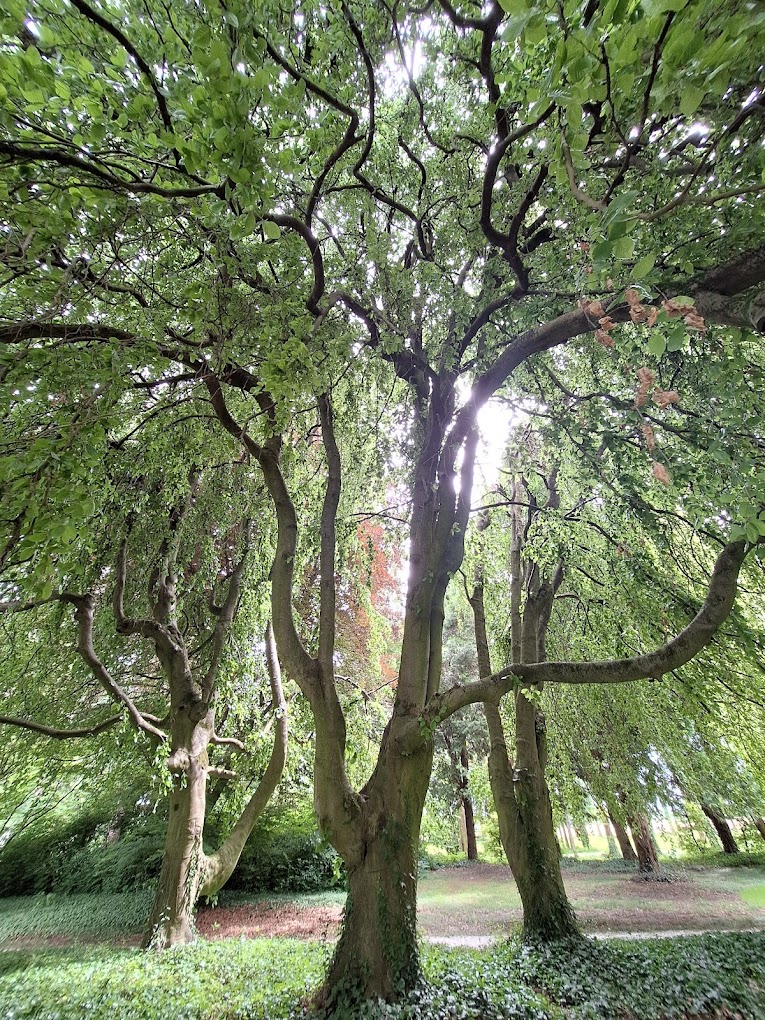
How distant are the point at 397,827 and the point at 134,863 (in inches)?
341

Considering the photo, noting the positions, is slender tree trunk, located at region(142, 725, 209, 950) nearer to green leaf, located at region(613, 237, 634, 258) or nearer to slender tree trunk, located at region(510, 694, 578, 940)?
slender tree trunk, located at region(510, 694, 578, 940)

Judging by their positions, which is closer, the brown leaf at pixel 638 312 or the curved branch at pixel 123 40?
the brown leaf at pixel 638 312

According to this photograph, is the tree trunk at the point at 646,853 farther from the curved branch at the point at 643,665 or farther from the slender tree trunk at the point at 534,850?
the curved branch at the point at 643,665

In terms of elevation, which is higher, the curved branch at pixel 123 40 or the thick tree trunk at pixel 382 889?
the curved branch at pixel 123 40

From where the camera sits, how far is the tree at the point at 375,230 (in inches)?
66.7

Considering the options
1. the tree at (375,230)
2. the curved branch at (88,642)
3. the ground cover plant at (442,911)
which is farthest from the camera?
the ground cover plant at (442,911)

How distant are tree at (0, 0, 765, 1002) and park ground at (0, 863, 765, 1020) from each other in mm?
813

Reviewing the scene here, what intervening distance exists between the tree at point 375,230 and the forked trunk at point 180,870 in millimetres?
3051

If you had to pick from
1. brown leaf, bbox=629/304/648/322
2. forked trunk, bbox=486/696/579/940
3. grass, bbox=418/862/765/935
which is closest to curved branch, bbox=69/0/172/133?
brown leaf, bbox=629/304/648/322

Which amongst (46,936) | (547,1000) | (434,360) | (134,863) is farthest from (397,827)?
(134,863)

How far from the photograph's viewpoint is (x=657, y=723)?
6.25 meters

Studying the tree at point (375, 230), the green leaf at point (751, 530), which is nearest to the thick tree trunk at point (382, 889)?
the tree at point (375, 230)

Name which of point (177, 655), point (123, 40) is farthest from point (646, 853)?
point (123, 40)

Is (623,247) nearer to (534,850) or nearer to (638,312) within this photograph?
(638,312)
